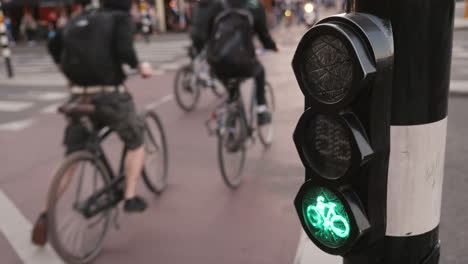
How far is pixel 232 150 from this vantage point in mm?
4547

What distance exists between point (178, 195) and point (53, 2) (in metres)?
23.1

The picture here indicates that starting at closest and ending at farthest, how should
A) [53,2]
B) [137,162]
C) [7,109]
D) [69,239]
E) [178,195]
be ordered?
[69,239] < [137,162] < [178,195] < [7,109] < [53,2]

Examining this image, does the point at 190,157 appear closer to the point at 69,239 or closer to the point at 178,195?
the point at 178,195

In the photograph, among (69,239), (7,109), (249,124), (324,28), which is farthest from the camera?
(7,109)

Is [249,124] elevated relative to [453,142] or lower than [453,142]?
elevated

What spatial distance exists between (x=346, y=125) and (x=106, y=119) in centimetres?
259

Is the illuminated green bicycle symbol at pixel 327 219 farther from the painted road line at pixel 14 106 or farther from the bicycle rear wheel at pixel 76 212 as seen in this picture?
the painted road line at pixel 14 106

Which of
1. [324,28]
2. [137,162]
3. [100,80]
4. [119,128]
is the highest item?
[324,28]

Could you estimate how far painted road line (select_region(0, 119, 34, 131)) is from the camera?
720 cm

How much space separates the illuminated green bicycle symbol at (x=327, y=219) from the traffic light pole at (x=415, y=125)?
0.29 ft

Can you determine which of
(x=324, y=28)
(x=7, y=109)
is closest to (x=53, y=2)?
(x=7, y=109)

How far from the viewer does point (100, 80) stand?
3.43 m

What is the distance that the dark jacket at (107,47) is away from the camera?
10.9ft

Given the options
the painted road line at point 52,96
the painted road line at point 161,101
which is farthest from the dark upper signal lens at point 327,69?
the painted road line at point 52,96
